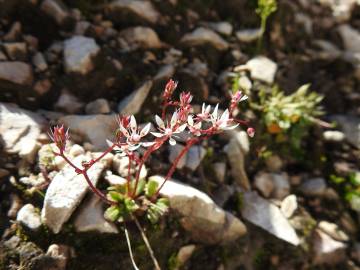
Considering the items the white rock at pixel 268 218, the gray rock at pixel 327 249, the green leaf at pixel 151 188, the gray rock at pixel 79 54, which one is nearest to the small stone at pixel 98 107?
the gray rock at pixel 79 54

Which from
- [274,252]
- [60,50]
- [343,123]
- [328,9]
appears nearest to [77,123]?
[60,50]

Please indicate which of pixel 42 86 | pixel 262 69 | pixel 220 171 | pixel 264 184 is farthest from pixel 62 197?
pixel 262 69

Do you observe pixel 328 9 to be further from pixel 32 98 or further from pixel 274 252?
pixel 32 98

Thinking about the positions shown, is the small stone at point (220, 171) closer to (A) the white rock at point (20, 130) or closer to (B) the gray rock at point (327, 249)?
(B) the gray rock at point (327, 249)

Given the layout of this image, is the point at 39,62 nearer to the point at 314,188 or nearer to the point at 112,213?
the point at 112,213

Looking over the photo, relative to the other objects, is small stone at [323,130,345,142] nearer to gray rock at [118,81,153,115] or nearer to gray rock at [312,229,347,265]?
gray rock at [312,229,347,265]

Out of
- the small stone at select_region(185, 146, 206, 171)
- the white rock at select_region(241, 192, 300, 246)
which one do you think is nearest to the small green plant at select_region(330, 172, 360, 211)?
the white rock at select_region(241, 192, 300, 246)
